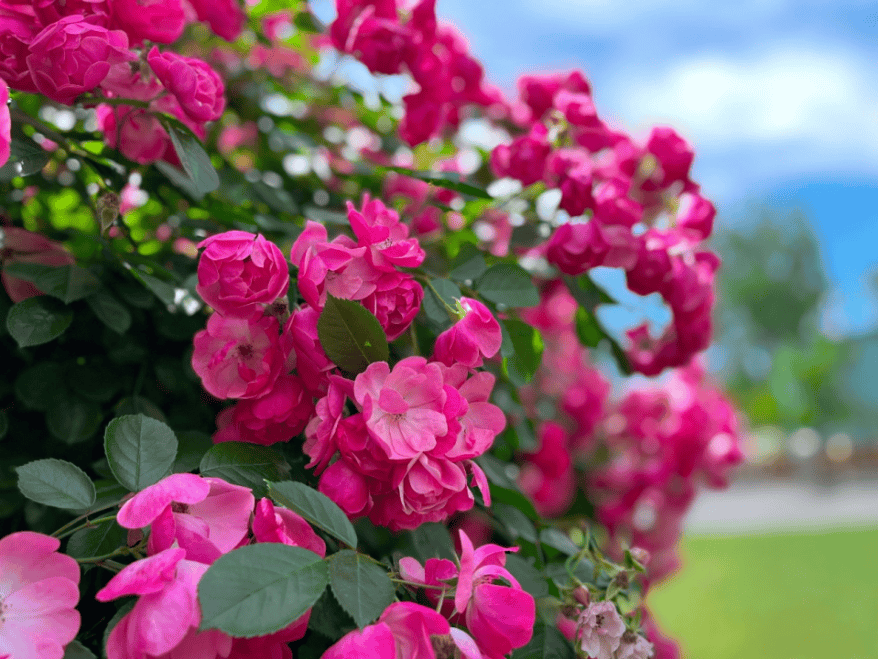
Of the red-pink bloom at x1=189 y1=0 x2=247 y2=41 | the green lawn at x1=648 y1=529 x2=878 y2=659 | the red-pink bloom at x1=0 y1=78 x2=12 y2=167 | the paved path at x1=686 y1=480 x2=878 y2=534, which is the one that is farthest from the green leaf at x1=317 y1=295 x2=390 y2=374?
the paved path at x1=686 y1=480 x2=878 y2=534

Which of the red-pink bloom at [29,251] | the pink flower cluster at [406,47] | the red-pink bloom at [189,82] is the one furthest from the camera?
the pink flower cluster at [406,47]

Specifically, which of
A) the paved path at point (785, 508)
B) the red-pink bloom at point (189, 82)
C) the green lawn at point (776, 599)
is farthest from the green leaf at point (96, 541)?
the paved path at point (785, 508)

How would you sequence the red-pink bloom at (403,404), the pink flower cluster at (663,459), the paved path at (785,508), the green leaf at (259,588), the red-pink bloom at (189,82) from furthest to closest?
1. the paved path at (785,508)
2. the pink flower cluster at (663,459)
3. the red-pink bloom at (189,82)
4. the red-pink bloom at (403,404)
5. the green leaf at (259,588)

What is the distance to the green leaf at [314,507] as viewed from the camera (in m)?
0.41

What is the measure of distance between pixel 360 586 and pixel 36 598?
183 mm

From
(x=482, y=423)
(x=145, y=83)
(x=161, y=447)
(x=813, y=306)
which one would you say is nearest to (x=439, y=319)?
(x=482, y=423)

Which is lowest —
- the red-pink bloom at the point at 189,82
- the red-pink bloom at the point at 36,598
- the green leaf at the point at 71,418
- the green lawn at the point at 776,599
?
the green lawn at the point at 776,599

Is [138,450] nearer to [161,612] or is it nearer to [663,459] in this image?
[161,612]

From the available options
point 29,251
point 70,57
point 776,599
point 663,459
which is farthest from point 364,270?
point 776,599

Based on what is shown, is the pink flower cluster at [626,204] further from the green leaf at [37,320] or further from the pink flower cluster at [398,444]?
the green leaf at [37,320]

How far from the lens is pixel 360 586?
1.31 ft

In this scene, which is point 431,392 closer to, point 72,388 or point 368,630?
point 368,630

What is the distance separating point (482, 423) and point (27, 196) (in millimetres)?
638

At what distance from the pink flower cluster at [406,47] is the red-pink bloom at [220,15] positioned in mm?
112
